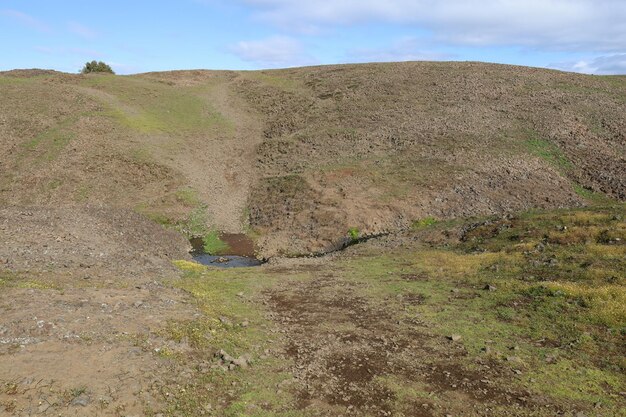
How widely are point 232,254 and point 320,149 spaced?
953 inches

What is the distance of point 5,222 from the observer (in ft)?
107

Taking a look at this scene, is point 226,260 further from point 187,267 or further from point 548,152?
point 548,152

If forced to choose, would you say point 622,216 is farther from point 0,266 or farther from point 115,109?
point 115,109

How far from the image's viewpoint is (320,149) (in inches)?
2498

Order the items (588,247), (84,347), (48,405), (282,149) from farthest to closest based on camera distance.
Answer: (282,149) < (588,247) < (84,347) < (48,405)

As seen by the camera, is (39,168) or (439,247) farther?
(39,168)

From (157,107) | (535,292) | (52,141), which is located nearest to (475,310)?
(535,292)

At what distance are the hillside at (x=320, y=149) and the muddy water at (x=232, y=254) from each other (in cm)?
148

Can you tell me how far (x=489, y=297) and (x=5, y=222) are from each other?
1272 inches

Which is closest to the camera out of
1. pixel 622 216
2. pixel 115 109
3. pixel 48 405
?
pixel 48 405

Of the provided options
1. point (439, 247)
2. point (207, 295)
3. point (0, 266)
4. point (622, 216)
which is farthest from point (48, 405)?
point (622, 216)

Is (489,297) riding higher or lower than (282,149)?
lower

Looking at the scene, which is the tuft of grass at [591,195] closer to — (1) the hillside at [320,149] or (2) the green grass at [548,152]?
(1) the hillside at [320,149]

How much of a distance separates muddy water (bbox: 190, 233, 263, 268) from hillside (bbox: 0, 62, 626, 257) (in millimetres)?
1483
